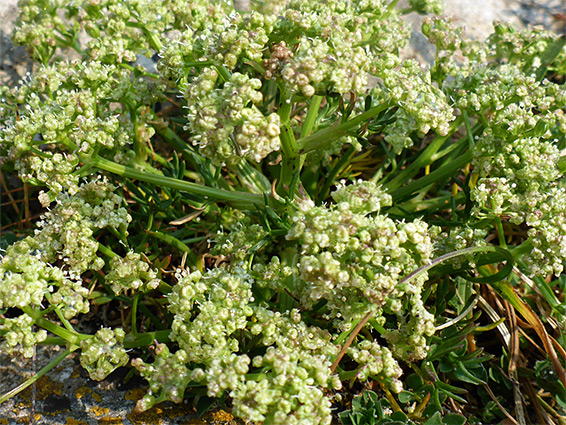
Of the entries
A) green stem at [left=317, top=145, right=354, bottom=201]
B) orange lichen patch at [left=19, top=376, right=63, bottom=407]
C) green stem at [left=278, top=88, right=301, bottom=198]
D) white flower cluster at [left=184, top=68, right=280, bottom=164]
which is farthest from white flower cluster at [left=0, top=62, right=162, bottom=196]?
green stem at [left=317, top=145, right=354, bottom=201]

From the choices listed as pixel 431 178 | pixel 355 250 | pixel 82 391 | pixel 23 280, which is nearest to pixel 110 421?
pixel 82 391

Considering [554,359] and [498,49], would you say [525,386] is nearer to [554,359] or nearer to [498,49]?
[554,359]

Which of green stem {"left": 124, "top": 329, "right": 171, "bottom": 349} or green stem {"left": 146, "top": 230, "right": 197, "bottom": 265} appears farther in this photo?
green stem {"left": 146, "top": 230, "right": 197, "bottom": 265}

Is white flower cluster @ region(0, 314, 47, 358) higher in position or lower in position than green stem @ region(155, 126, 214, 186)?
lower

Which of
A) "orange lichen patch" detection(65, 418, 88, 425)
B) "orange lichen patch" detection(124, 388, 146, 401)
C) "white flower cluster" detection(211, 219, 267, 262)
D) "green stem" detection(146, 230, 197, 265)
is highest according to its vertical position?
"white flower cluster" detection(211, 219, 267, 262)

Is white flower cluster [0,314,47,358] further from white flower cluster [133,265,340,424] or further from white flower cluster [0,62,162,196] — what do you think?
white flower cluster [0,62,162,196]

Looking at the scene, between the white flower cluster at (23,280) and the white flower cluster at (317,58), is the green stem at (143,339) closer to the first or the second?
the white flower cluster at (23,280)

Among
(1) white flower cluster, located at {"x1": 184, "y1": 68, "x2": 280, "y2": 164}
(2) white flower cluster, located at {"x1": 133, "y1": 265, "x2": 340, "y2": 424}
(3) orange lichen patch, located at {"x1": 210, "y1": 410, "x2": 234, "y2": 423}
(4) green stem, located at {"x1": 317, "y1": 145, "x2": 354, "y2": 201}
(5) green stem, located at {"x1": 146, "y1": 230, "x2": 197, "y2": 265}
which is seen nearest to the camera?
(2) white flower cluster, located at {"x1": 133, "y1": 265, "x2": 340, "y2": 424}

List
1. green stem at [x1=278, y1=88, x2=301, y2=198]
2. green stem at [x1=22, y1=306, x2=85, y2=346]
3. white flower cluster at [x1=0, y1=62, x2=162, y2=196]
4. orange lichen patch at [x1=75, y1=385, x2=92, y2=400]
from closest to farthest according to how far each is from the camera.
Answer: green stem at [x1=22, y1=306, x2=85, y2=346]
green stem at [x1=278, y1=88, x2=301, y2=198]
white flower cluster at [x1=0, y1=62, x2=162, y2=196]
orange lichen patch at [x1=75, y1=385, x2=92, y2=400]
